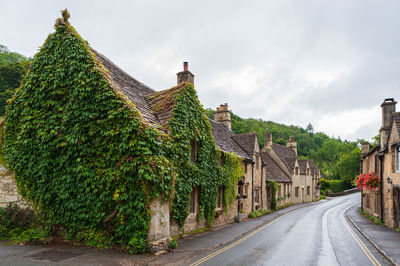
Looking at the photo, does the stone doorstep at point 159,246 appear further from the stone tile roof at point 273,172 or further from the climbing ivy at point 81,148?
the stone tile roof at point 273,172

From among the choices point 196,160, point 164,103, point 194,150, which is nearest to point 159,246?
point 196,160

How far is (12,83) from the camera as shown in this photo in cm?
4303

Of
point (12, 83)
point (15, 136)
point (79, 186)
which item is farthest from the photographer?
point (12, 83)

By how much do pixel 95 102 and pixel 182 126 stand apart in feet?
14.0

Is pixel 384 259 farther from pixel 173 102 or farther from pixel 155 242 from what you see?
→ pixel 173 102

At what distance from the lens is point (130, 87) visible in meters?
15.7

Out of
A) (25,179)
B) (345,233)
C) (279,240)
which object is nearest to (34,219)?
(25,179)

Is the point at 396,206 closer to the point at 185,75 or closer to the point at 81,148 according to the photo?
the point at 185,75

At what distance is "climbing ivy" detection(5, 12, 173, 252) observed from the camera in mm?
10656

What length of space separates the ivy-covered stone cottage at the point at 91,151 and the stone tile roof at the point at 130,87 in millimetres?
317

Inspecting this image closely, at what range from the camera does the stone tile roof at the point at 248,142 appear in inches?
1035

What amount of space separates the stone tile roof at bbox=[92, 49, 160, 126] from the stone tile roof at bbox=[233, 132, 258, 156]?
12.3 metres

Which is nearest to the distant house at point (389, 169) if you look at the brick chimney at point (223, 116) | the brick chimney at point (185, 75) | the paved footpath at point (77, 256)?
the brick chimney at point (223, 116)

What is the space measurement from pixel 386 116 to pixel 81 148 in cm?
2267
